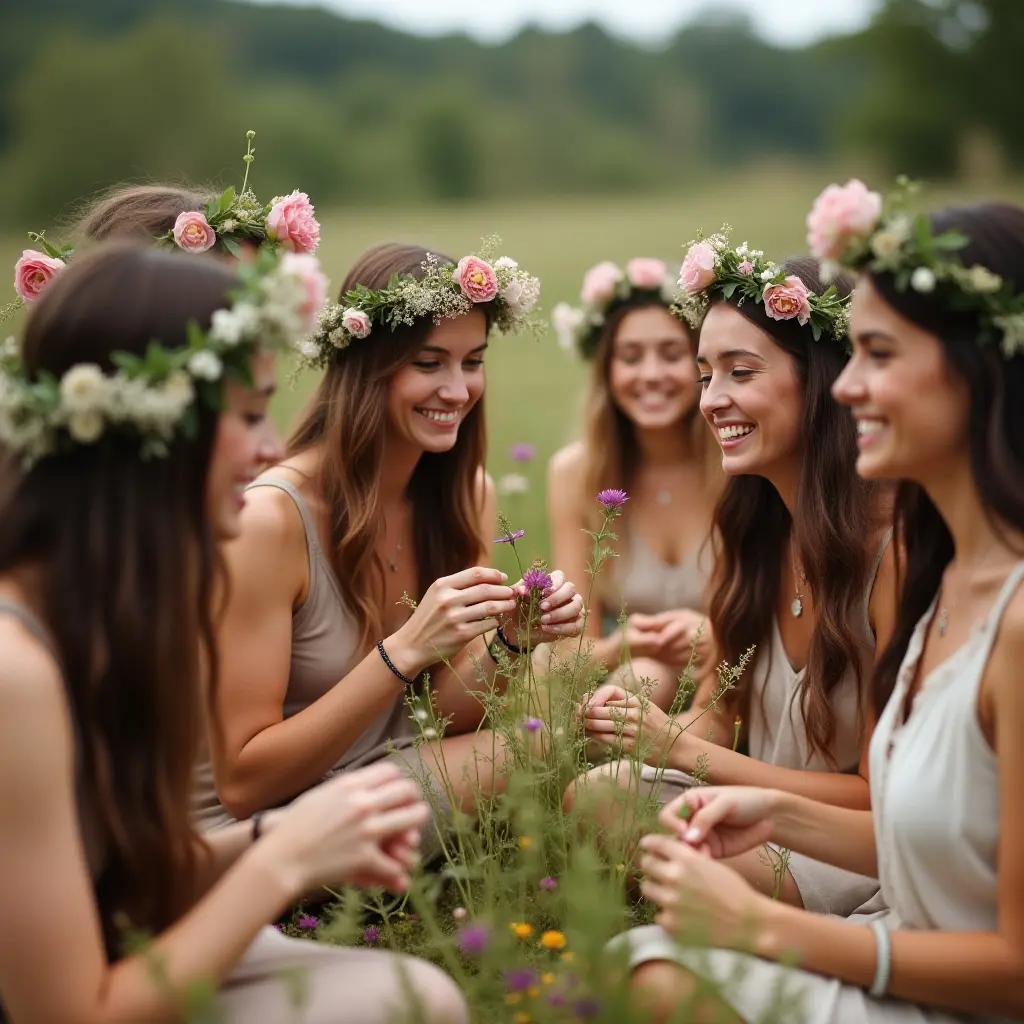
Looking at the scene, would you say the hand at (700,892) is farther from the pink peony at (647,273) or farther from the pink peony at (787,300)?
the pink peony at (647,273)

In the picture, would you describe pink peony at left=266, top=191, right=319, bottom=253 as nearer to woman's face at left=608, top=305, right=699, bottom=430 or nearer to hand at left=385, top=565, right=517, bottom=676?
hand at left=385, top=565, right=517, bottom=676

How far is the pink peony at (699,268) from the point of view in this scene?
420 cm

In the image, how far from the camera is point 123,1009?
2.36 metres

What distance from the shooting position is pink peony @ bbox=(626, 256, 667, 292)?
633 cm

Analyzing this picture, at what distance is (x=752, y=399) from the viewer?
4.15 meters

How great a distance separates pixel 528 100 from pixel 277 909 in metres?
66.9

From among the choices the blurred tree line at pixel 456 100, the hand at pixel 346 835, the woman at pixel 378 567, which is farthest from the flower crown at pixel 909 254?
the blurred tree line at pixel 456 100

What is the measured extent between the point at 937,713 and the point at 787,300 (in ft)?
5.62

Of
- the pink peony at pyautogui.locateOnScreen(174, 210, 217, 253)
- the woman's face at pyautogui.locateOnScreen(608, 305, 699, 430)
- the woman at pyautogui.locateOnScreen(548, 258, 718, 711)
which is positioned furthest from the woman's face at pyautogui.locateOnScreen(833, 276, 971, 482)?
the woman's face at pyautogui.locateOnScreen(608, 305, 699, 430)

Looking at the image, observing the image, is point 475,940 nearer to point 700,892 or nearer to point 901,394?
point 700,892

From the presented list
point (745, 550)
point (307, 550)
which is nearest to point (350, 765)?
point (307, 550)

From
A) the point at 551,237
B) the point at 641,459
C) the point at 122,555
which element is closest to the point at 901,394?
the point at 122,555

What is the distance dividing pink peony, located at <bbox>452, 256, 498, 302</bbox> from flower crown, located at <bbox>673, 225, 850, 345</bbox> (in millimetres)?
690

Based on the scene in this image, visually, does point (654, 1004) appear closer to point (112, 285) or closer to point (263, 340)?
point (263, 340)
